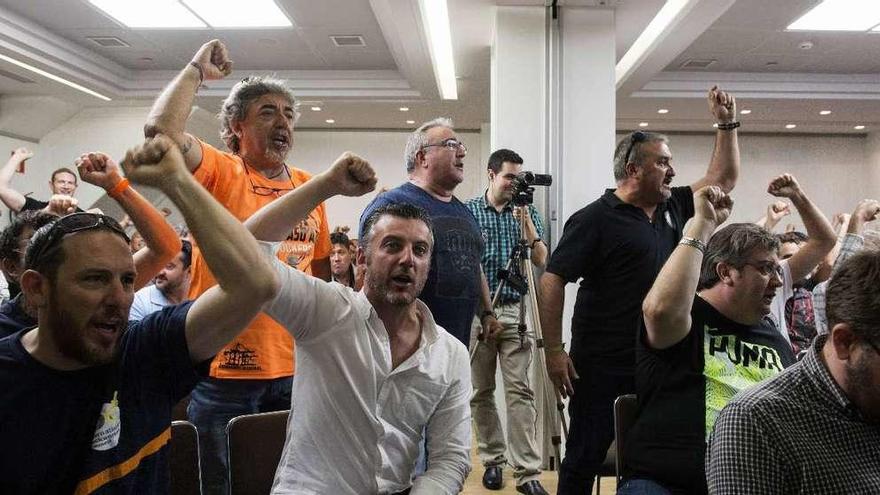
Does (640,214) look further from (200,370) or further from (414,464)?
(200,370)

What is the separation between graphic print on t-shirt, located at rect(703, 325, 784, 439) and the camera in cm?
155

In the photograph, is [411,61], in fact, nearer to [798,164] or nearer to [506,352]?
[506,352]

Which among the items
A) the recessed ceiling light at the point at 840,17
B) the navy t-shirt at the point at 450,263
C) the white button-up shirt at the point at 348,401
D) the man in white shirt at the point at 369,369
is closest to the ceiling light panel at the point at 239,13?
the navy t-shirt at the point at 450,263

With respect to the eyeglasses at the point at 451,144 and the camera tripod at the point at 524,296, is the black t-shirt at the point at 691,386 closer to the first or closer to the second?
the eyeglasses at the point at 451,144

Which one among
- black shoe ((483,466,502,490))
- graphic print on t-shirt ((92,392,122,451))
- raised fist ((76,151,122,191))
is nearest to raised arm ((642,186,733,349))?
graphic print on t-shirt ((92,392,122,451))

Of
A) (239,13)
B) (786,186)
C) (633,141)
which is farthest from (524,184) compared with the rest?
(239,13)

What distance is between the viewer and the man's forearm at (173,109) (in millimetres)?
1281

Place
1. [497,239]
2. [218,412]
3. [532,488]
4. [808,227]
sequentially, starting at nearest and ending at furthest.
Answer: [218,412]
[808,227]
[532,488]
[497,239]

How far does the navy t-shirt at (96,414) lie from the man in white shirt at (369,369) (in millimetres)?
224

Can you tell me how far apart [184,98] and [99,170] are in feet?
0.98

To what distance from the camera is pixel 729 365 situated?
5.19 feet

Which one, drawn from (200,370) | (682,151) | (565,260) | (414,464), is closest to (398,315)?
(414,464)

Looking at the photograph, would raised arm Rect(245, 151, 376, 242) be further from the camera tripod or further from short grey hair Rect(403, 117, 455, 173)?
the camera tripod

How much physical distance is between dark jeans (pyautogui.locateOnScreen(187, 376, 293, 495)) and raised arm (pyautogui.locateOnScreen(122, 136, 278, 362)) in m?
0.65
